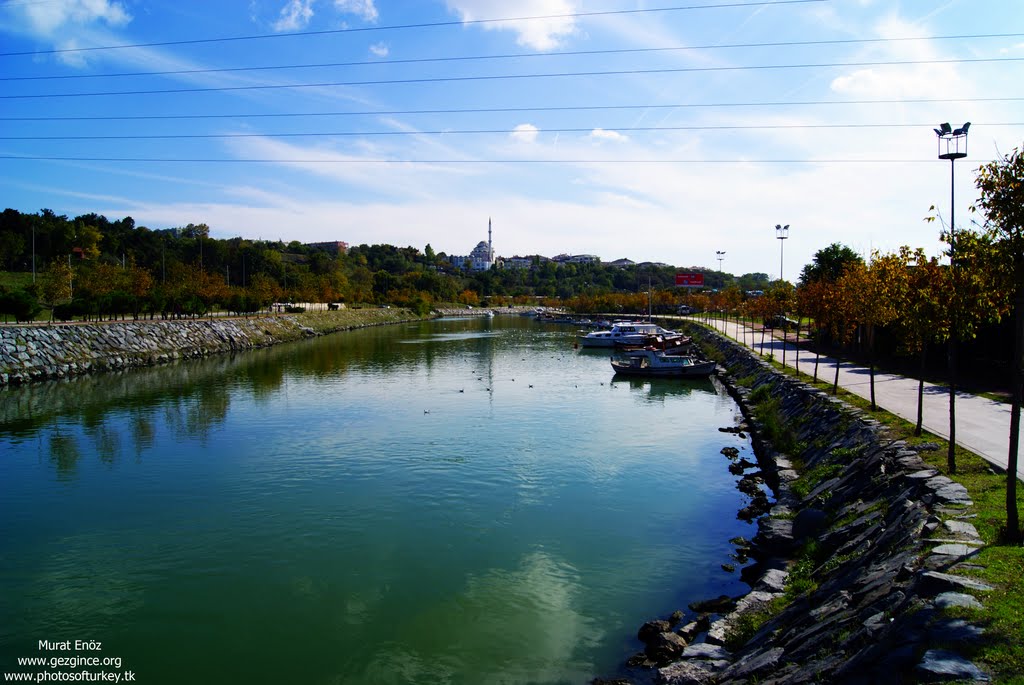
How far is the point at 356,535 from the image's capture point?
1622 centimetres

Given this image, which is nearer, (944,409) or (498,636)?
(498,636)

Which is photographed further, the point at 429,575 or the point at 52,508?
the point at 52,508

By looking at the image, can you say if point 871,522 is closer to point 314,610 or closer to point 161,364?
point 314,610

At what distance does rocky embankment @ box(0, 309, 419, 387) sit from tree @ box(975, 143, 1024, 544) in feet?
155

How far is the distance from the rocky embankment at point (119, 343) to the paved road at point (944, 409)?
4535cm

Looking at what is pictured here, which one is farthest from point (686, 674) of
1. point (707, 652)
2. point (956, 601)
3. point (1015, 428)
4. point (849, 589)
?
point (1015, 428)

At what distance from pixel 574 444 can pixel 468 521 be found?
31.5ft

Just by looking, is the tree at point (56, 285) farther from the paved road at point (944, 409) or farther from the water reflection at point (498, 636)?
the paved road at point (944, 409)

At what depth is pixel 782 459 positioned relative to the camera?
21344 millimetres

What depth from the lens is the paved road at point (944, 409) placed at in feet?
49.3

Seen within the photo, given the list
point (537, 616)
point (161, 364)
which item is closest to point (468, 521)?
point (537, 616)

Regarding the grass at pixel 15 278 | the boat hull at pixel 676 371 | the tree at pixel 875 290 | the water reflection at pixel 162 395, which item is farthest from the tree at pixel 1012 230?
the grass at pixel 15 278

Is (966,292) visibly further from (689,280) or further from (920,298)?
(689,280)

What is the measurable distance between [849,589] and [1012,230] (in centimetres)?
553
